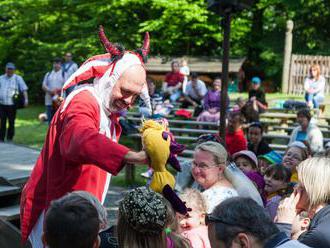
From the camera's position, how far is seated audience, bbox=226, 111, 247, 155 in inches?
321

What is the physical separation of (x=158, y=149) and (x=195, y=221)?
0.97m

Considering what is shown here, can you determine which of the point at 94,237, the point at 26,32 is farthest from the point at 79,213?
the point at 26,32

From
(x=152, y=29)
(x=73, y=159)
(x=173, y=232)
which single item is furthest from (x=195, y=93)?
(x=73, y=159)

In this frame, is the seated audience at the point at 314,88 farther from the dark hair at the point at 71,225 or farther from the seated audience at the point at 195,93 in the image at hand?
the dark hair at the point at 71,225

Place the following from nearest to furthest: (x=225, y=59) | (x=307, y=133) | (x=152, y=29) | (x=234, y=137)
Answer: (x=225, y=59) < (x=234, y=137) < (x=307, y=133) < (x=152, y=29)

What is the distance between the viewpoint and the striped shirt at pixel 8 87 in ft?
41.2

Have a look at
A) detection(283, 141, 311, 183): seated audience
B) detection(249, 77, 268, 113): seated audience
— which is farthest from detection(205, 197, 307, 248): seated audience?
detection(249, 77, 268, 113): seated audience

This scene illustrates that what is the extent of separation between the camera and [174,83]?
601 inches

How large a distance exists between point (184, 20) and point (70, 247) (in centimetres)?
2055

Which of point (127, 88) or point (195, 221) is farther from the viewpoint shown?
point (195, 221)

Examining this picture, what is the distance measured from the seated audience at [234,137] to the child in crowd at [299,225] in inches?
184

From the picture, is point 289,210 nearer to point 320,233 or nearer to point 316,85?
point 320,233

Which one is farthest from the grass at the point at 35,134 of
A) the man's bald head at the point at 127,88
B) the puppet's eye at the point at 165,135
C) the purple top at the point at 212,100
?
the puppet's eye at the point at 165,135

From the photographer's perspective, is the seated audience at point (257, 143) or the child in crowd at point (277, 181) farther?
the seated audience at point (257, 143)
